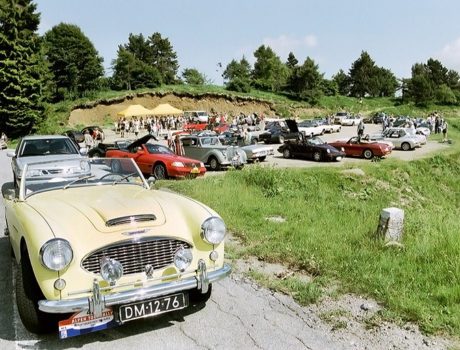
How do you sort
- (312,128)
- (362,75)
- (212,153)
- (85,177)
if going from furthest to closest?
(362,75) → (312,128) → (212,153) → (85,177)

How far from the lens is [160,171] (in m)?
15.8

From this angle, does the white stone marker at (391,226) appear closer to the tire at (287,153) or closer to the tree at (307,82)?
the tire at (287,153)

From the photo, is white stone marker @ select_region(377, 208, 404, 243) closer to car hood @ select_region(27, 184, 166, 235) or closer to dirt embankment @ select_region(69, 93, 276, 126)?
car hood @ select_region(27, 184, 166, 235)

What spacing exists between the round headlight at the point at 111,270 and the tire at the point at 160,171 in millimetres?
11951

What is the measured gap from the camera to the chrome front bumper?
354cm

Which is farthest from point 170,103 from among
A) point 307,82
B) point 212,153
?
point 212,153

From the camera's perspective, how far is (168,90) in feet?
198

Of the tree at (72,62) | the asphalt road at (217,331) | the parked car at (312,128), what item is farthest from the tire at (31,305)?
the tree at (72,62)

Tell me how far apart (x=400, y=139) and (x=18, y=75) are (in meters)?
32.2

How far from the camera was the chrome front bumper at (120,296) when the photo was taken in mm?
3539

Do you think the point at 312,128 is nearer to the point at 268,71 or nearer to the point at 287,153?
the point at 287,153

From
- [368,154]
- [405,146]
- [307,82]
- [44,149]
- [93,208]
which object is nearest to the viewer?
[93,208]

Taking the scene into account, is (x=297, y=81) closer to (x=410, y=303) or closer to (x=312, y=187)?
(x=312, y=187)

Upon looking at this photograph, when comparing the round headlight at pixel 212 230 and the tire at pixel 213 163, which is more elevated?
the round headlight at pixel 212 230
